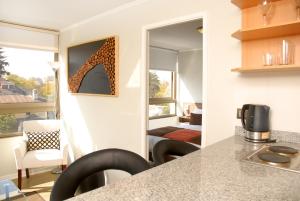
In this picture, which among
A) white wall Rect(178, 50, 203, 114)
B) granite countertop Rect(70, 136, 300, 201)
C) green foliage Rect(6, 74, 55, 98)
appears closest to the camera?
granite countertop Rect(70, 136, 300, 201)

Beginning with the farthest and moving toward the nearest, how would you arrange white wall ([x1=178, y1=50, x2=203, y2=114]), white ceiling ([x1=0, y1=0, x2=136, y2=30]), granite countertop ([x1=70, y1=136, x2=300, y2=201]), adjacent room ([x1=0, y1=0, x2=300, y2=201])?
white wall ([x1=178, y1=50, x2=203, y2=114]) → white ceiling ([x1=0, y1=0, x2=136, y2=30]) → adjacent room ([x1=0, y1=0, x2=300, y2=201]) → granite countertop ([x1=70, y1=136, x2=300, y2=201])

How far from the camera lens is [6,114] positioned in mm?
3533

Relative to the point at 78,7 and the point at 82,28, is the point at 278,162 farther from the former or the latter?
the point at 82,28

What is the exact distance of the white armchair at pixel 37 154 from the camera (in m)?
3.03

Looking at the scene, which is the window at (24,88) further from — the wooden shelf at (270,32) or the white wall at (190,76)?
the wooden shelf at (270,32)

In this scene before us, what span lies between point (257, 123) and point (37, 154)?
2.79 metres

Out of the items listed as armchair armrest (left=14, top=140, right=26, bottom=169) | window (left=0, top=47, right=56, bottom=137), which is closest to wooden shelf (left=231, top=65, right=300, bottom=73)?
armchair armrest (left=14, top=140, right=26, bottom=169)

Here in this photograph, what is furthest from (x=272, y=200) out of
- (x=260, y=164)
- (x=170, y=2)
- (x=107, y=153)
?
Answer: (x=170, y=2)

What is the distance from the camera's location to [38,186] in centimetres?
321

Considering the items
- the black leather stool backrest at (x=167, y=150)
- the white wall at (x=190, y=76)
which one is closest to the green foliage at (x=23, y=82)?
the black leather stool backrest at (x=167, y=150)

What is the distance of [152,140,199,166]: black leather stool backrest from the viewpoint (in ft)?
5.16

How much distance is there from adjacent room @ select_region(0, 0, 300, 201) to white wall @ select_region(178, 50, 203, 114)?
0.16 feet

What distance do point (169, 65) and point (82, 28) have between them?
8.03ft

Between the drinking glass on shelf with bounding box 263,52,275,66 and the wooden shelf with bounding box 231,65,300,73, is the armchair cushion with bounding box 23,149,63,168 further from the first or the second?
the drinking glass on shelf with bounding box 263,52,275,66
